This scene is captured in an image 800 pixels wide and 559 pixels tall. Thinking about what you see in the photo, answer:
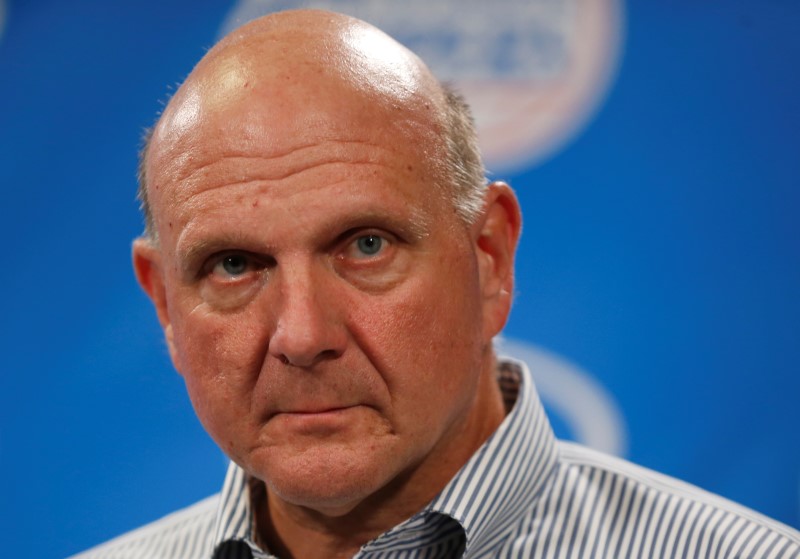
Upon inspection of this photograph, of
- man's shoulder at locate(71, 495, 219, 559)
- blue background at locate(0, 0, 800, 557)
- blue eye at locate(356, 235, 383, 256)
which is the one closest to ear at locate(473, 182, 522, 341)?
blue eye at locate(356, 235, 383, 256)

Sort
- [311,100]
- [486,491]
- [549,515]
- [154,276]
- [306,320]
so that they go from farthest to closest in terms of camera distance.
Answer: [154,276] → [549,515] → [486,491] → [311,100] → [306,320]

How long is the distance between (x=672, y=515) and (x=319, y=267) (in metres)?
0.89

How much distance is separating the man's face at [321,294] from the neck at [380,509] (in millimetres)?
100

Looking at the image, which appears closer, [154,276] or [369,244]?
[369,244]

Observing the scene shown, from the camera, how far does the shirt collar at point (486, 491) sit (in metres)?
2.21

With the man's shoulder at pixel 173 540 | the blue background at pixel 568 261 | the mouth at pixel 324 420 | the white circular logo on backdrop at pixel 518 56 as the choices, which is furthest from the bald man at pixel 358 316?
the white circular logo on backdrop at pixel 518 56

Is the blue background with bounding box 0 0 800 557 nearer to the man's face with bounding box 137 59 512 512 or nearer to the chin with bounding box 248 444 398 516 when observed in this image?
the man's face with bounding box 137 59 512 512

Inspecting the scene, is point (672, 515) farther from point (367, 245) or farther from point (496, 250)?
point (367, 245)

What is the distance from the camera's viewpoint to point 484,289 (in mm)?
2322

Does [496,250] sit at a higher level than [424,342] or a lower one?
higher

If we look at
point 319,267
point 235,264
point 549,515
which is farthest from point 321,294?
point 549,515

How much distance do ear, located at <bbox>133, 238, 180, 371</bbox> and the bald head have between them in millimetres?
76

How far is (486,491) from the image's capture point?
2250 mm

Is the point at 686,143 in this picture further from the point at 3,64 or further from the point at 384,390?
the point at 3,64
